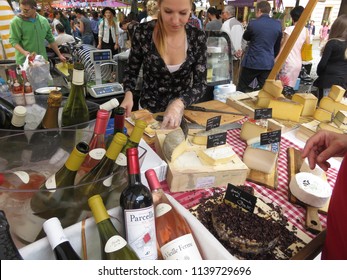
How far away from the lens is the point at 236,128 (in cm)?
171

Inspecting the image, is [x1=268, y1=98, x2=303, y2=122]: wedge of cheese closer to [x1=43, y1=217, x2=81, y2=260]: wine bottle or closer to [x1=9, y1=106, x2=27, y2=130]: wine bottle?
[x1=9, y1=106, x2=27, y2=130]: wine bottle

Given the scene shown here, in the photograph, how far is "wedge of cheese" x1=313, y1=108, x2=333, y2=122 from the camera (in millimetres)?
1843

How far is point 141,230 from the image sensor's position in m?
0.60

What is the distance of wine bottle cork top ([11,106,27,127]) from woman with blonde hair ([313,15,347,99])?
3271 millimetres

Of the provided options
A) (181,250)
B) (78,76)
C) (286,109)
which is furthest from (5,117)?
(286,109)

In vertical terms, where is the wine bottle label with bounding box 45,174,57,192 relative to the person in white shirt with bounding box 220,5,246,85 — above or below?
below

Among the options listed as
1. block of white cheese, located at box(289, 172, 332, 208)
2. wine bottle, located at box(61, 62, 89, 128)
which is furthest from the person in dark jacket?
wine bottle, located at box(61, 62, 89, 128)

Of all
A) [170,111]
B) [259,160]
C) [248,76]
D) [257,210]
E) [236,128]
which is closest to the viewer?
[257,210]

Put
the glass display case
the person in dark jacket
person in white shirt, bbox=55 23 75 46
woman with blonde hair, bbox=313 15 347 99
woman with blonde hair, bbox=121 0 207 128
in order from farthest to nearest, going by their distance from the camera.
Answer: person in white shirt, bbox=55 23 75 46, the person in dark jacket, woman with blonde hair, bbox=313 15 347 99, the glass display case, woman with blonde hair, bbox=121 0 207 128

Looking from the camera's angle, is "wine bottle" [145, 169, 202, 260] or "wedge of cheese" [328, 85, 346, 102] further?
"wedge of cheese" [328, 85, 346, 102]
